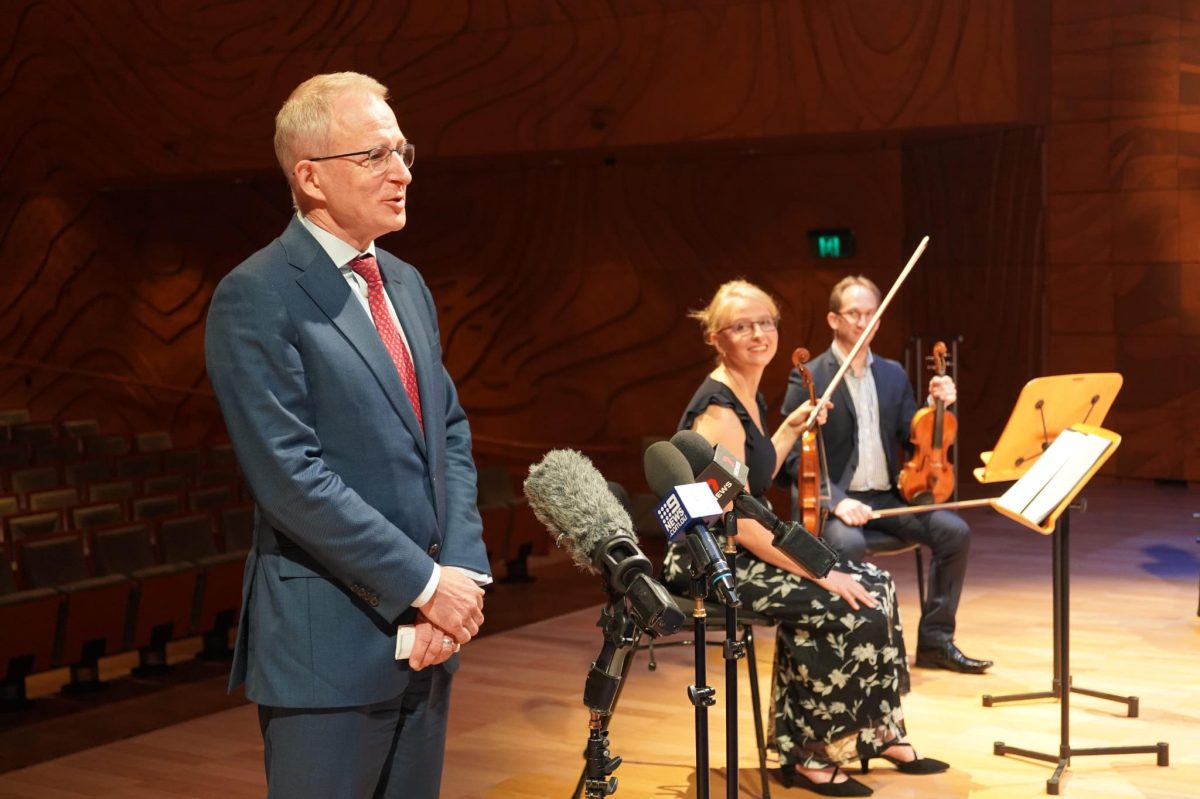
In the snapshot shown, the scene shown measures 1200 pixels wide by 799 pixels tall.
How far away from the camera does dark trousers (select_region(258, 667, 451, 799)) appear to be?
1.89m

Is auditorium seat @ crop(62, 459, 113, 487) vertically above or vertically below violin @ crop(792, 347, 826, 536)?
below

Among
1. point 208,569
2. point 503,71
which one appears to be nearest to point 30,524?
point 208,569

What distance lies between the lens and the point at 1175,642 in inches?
198

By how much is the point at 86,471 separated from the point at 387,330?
21.3ft

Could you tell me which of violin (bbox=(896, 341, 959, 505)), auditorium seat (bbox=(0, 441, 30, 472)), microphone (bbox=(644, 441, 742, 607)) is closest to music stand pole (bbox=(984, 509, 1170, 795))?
violin (bbox=(896, 341, 959, 505))

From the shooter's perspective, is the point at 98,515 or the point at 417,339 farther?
the point at 98,515

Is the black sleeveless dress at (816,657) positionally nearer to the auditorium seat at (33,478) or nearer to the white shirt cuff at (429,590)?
the white shirt cuff at (429,590)

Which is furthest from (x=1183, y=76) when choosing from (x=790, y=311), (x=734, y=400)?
(x=734, y=400)

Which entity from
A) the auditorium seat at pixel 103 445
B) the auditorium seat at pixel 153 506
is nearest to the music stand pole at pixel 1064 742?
the auditorium seat at pixel 153 506

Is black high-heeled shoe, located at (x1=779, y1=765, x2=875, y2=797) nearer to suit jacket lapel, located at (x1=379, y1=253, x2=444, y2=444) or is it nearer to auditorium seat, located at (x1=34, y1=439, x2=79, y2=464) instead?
suit jacket lapel, located at (x1=379, y1=253, x2=444, y2=444)

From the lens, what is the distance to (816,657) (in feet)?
11.7

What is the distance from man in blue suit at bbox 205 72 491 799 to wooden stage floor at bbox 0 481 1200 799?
1755 millimetres

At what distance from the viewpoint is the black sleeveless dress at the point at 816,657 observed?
3566 millimetres

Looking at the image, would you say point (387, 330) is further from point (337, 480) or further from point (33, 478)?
point (33, 478)
